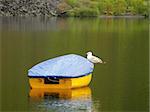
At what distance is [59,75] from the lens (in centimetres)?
2728

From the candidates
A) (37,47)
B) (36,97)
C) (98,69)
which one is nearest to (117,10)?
(37,47)

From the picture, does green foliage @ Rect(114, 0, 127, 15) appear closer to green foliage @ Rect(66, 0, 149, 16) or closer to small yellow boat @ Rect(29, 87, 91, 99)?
green foliage @ Rect(66, 0, 149, 16)

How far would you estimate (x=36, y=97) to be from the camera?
2580cm

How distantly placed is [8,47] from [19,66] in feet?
41.4

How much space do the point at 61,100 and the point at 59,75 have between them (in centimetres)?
234

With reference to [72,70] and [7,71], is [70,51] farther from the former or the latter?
[72,70]

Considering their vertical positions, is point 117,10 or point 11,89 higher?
point 11,89

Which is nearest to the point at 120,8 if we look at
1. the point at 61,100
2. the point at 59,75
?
the point at 59,75

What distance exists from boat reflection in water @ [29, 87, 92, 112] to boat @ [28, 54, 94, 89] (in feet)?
1.09

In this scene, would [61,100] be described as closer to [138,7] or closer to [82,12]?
[82,12]

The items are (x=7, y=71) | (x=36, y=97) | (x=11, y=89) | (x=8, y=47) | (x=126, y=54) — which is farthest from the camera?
(x=8, y=47)

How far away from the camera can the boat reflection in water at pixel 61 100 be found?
76.6 ft

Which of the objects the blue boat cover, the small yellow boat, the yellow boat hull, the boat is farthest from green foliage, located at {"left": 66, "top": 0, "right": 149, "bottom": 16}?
the small yellow boat

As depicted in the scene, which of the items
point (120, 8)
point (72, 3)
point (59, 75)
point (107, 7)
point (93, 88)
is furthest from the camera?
point (120, 8)
